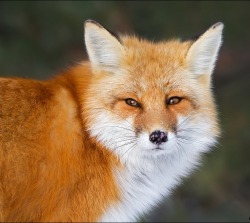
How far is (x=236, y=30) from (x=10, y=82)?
274 inches

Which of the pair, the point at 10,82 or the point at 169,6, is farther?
the point at 169,6

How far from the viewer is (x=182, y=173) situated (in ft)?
18.3

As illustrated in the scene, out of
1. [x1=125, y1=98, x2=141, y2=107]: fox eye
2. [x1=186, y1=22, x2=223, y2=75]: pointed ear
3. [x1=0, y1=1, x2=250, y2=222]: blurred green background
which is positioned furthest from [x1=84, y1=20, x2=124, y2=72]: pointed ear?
[x1=0, y1=1, x2=250, y2=222]: blurred green background

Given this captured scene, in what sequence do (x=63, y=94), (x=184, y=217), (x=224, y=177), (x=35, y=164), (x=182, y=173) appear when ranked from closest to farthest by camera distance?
(x=35, y=164) < (x=63, y=94) < (x=182, y=173) < (x=184, y=217) < (x=224, y=177)

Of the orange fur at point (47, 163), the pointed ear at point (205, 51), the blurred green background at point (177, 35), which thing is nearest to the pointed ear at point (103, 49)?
the orange fur at point (47, 163)

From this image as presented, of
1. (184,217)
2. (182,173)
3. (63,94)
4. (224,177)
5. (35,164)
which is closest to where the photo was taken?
(35,164)

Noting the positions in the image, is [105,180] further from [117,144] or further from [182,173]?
[182,173]

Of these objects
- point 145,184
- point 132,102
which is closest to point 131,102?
point 132,102

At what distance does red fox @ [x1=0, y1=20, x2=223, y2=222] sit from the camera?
491 cm

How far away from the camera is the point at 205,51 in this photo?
5.47m

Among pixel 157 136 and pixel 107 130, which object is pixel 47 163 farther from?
pixel 157 136

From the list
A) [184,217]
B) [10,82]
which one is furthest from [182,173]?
[184,217]

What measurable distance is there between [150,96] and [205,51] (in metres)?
0.74

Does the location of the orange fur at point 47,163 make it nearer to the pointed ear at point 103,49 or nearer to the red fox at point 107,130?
the red fox at point 107,130
